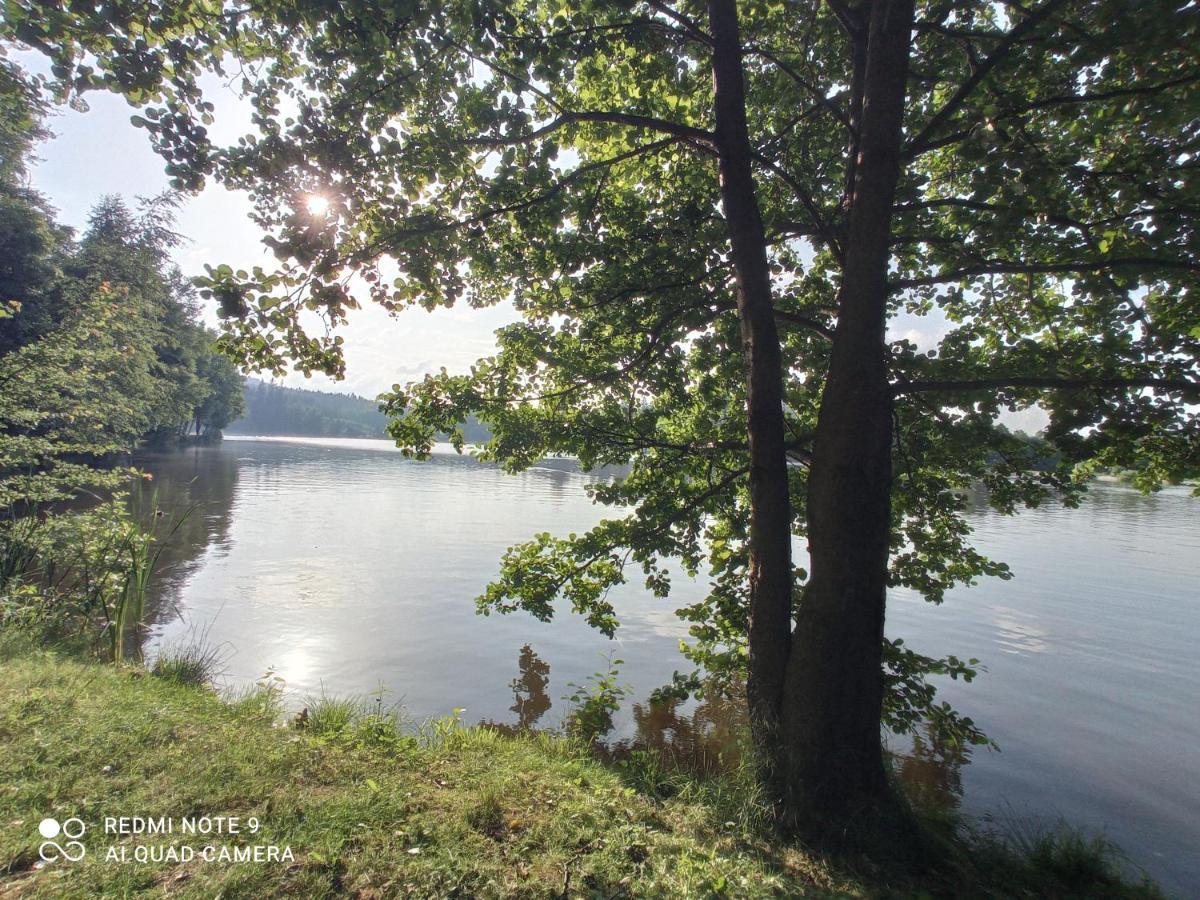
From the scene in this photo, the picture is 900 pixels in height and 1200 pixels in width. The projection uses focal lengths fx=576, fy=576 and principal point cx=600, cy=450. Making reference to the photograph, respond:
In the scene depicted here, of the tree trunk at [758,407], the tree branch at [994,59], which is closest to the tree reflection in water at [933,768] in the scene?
the tree trunk at [758,407]

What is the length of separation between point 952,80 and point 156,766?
1002 cm

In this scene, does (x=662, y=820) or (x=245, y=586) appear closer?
(x=662, y=820)

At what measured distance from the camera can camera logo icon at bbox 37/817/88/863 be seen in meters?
3.18

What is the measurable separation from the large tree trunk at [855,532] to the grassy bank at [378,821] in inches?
23.2

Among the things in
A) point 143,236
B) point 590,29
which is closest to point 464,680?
point 590,29

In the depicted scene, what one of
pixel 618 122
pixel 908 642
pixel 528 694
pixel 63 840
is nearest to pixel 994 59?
pixel 618 122

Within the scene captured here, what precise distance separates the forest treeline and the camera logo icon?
4860mm

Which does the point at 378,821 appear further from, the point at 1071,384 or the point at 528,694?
the point at 528,694

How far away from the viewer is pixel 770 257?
8.21m

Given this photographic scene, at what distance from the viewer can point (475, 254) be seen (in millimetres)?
6914

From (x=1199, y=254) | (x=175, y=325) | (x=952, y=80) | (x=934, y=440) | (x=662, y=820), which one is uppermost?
(x=175, y=325)

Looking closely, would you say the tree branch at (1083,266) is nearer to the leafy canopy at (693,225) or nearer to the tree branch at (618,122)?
the leafy canopy at (693,225)

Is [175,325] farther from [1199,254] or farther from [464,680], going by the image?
[1199,254]

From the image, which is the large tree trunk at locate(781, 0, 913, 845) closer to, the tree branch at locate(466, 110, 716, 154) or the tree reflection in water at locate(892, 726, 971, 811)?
the tree branch at locate(466, 110, 716, 154)
